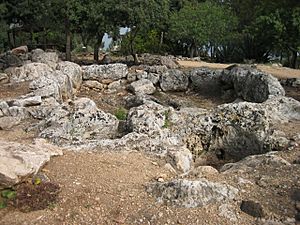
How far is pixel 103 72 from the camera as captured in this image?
47.4 ft

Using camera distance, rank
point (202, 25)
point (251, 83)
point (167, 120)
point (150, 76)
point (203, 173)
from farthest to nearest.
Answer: point (202, 25)
point (150, 76)
point (251, 83)
point (167, 120)
point (203, 173)


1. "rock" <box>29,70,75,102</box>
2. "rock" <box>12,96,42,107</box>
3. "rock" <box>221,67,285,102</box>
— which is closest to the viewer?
"rock" <box>12,96,42,107</box>

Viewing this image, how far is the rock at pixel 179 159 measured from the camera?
5.92 m

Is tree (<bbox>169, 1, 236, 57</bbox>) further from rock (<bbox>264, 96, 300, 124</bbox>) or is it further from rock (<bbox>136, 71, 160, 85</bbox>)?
rock (<bbox>264, 96, 300, 124</bbox>)

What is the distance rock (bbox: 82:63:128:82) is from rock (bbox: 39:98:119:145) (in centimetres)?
668

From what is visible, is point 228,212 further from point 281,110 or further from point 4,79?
point 4,79

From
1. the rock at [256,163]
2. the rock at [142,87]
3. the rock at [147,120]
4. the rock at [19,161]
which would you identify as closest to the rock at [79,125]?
the rock at [147,120]

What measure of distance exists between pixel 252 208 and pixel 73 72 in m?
10.3

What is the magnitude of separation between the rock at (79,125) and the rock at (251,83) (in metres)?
4.63

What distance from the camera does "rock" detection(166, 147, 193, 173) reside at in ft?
19.4

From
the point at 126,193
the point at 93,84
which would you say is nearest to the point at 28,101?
the point at 93,84

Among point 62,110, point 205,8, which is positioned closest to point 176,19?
point 205,8

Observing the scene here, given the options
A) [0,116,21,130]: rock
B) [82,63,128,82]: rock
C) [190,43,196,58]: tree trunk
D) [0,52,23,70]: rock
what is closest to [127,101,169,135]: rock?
[0,116,21,130]: rock

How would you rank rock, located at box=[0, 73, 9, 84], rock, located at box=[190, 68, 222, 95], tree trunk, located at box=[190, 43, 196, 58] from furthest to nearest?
1. tree trunk, located at box=[190, 43, 196, 58]
2. rock, located at box=[190, 68, 222, 95]
3. rock, located at box=[0, 73, 9, 84]
